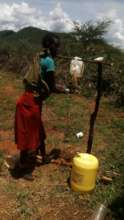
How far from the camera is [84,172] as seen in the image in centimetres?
397

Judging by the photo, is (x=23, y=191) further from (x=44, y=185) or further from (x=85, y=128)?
(x=85, y=128)

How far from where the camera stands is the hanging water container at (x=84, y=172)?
397cm

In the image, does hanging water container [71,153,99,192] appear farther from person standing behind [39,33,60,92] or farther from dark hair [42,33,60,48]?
dark hair [42,33,60,48]

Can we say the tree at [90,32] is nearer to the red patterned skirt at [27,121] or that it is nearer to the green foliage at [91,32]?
the green foliage at [91,32]

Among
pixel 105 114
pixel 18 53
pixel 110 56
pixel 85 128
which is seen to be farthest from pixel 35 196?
pixel 18 53

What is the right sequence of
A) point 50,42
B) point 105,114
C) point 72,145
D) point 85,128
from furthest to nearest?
1. point 105,114
2. point 85,128
3. point 72,145
4. point 50,42

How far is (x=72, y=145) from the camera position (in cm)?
571

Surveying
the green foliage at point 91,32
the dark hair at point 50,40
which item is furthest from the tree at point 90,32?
the dark hair at point 50,40

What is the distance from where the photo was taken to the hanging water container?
3971 millimetres

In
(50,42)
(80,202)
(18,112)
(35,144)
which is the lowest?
(80,202)

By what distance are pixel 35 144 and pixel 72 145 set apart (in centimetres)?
145

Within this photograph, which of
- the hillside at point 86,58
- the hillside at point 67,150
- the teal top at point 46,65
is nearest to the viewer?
the hillside at point 67,150

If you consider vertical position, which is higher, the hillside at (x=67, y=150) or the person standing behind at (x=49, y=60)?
the person standing behind at (x=49, y=60)

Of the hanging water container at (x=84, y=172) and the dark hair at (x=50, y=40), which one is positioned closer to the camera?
the hanging water container at (x=84, y=172)
